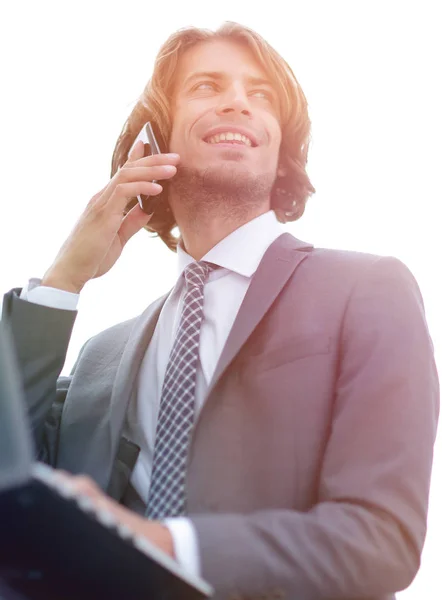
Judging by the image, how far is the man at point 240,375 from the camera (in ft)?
3.51

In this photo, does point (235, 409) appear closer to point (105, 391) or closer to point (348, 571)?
point (348, 571)

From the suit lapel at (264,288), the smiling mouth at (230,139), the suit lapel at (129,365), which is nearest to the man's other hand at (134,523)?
the suit lapel at (264,288)

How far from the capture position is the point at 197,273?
72.4 inches

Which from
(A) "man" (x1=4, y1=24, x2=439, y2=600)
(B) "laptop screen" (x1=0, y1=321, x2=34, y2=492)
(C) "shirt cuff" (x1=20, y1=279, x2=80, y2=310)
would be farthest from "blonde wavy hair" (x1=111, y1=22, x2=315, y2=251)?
(B) "laptop screen" (x1=0, y1=321, x2=34, y2=492)

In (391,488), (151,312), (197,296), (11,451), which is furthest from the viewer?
(151,312)

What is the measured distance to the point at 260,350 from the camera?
148 cm

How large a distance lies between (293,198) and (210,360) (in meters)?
1.05

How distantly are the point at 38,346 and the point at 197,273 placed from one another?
19.7 inches

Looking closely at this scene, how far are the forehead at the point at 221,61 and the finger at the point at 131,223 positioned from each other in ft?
1.66

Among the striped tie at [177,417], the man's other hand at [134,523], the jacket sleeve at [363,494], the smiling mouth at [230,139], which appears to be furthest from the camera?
the smiling mouth at [230,139]

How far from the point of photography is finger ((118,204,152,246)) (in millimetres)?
2162

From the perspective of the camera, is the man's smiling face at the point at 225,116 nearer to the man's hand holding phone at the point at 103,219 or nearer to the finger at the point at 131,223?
the man's hand holding phone at the point at 103,219

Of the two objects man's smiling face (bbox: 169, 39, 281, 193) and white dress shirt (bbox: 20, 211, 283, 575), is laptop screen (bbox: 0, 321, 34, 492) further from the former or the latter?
man's smiling face (bbox: 169, 39, 281, 193)

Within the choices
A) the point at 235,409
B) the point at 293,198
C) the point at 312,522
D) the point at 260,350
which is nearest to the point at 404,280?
the point at 260,350
